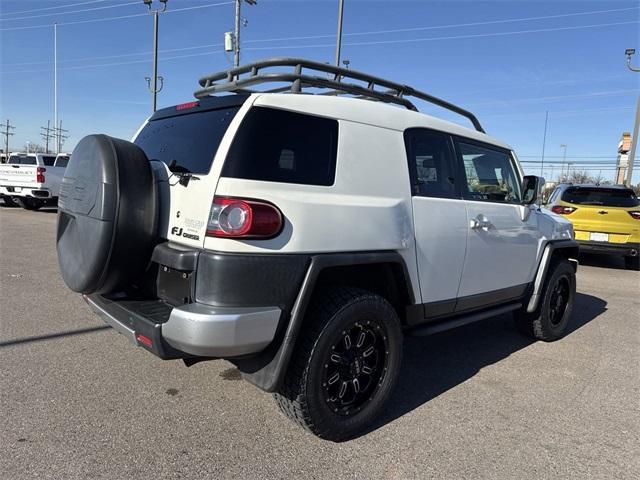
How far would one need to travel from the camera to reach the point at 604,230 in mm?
9125

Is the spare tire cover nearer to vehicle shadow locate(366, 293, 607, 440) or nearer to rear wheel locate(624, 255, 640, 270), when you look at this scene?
vehicle shadow locate(366, 293, 607, 440)

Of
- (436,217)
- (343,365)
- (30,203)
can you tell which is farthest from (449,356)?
(30,203)

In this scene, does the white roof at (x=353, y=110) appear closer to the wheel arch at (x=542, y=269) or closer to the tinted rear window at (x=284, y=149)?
the tinted rear window at (x=284, y=149)

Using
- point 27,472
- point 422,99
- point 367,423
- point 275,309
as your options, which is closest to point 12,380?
point 27,472

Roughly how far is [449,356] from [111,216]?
314cm

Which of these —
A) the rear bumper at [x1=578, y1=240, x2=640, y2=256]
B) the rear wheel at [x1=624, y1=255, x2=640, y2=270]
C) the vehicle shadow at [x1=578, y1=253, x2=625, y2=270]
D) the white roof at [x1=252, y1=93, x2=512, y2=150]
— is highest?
the white roof at [x1=252, y1=93, x2=512, y2=150]

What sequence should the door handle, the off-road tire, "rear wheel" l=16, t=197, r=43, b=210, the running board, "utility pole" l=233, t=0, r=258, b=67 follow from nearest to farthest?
the running board, the door handle, the off-road tire, "rear wheel" l=16, t=197, r=43, b=210, "utility pole" l=233, t=0, r=258, b=67

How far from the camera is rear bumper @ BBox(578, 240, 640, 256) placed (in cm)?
898

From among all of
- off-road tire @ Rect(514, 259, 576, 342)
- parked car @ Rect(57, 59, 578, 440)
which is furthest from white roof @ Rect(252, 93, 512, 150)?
off-road tire @ Rect(514, 259, 576, 342)

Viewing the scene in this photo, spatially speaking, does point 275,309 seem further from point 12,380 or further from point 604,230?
point 604,230

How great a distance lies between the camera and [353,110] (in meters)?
2.89

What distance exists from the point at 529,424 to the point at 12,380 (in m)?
3.55

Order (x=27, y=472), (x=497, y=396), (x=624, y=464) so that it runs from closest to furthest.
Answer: (x=27, y=472), (x=624, y=464), (x=497, y=396)

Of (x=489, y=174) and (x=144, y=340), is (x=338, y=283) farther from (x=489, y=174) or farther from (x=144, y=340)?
(x=489, y=174)
